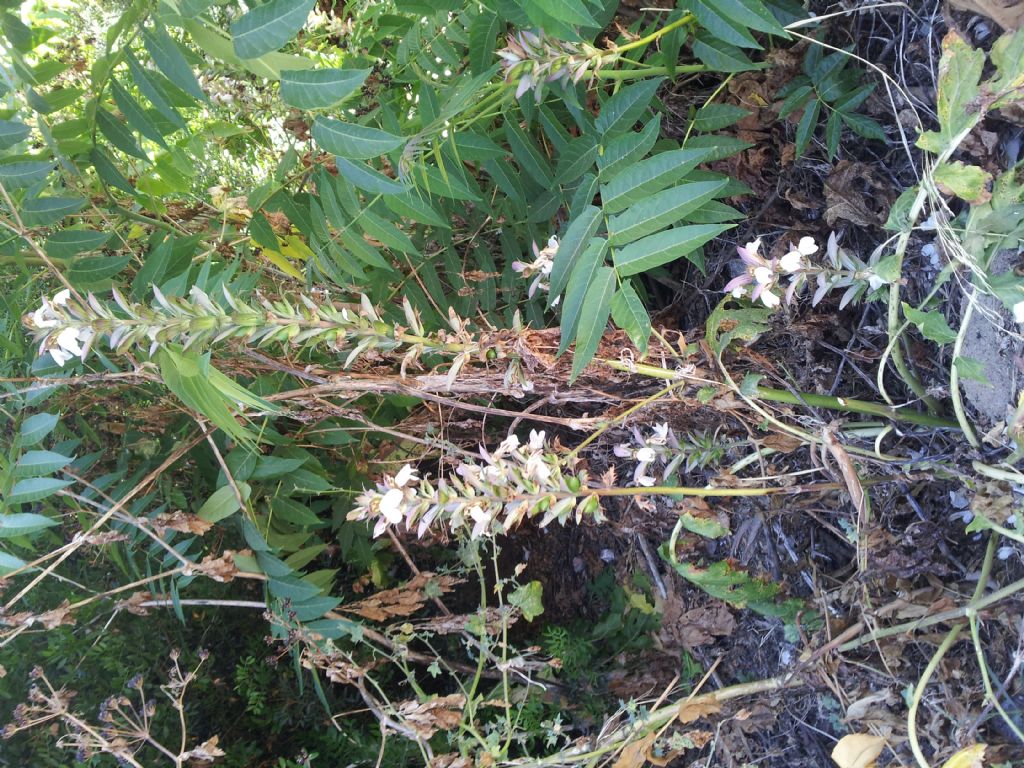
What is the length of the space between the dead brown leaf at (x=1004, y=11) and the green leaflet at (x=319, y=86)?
0.96 meters

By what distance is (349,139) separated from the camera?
1245 mm

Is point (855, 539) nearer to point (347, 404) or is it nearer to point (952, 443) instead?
point (952, 443)

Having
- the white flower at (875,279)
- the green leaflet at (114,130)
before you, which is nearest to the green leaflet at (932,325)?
the white flower at (875,279)

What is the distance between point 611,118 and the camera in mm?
1424

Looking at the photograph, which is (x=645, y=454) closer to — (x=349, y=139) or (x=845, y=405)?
(x=845, y=405)

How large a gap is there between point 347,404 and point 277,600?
1.65ft

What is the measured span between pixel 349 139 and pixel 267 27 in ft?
0.65

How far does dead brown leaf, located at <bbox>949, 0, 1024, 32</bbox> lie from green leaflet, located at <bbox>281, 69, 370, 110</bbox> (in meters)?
0.96

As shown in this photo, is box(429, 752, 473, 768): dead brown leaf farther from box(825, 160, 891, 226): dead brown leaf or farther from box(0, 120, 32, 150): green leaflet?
box(0, 120, 32, 150): green leaflet

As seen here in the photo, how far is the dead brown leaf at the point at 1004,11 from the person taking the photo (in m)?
1.16

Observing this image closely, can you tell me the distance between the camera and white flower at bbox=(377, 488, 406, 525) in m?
1.17

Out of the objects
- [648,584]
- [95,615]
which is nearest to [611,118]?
[648,584]

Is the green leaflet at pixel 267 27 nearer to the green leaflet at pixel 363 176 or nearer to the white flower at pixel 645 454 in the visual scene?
the green leaflet at pixel 363 176

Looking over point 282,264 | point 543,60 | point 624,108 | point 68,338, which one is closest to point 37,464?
point 68,338
